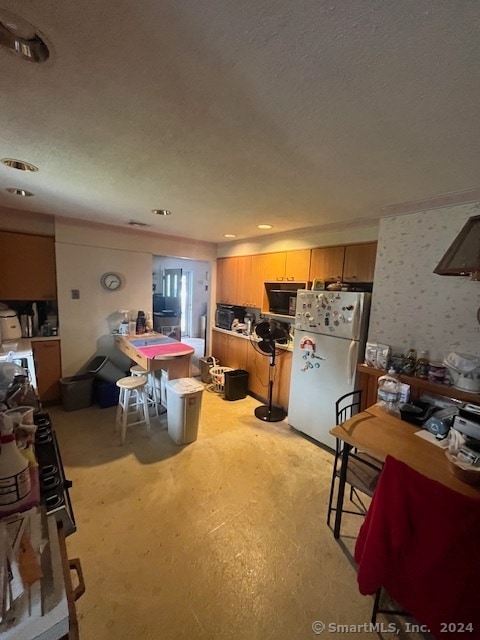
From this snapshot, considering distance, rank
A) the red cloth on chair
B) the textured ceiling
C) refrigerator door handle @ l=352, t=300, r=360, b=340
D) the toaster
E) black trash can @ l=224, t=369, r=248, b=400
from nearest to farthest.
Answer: the textured ceiling < the red cloth on chair < the toaster < refrigerator door handle @ l=352, t=300, r=360, b=340 < black trash can @ l=224, t=369, r=248, b=400

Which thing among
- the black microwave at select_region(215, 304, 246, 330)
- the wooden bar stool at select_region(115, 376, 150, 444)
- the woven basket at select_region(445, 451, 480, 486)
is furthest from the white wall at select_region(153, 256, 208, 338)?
the woven basket at select_region(445, 451, 480, 486)

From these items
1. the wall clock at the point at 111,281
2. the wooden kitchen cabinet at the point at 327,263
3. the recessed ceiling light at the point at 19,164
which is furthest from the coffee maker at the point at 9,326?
the wooden kitchen cabinet at the point at 327,263

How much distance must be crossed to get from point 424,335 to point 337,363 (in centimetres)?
76

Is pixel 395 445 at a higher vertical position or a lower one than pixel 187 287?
lower

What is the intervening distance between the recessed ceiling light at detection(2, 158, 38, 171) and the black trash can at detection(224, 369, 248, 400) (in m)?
3.00

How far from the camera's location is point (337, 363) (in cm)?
259

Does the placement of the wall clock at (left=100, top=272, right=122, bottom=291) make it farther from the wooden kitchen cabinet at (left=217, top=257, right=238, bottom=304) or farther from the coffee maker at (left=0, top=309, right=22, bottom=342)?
the wooden kitchen cabinet at (left=217, top=257, right=238, bottom=304)

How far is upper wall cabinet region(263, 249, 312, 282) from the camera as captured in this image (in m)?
3.23

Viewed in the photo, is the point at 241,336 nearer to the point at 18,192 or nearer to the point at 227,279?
the point at 227,279

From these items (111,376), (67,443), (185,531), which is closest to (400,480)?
(185,531)

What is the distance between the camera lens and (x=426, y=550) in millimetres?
1046

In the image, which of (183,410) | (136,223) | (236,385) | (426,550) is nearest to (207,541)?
(183,410)

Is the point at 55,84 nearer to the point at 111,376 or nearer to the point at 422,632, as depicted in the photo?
the point at 422,632

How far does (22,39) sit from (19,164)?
1202 millimetres
